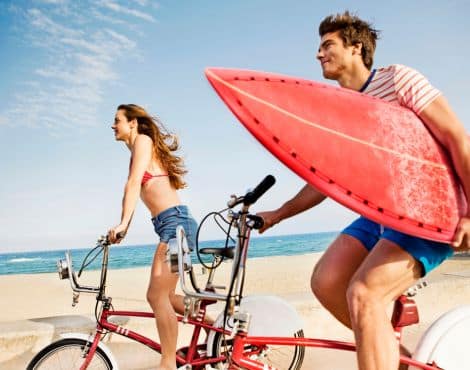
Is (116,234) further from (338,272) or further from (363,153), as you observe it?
(363,153)

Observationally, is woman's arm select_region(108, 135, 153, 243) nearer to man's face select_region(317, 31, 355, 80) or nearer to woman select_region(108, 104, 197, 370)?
woman select_region(108, 104, 197, 370)

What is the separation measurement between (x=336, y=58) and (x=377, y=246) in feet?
3.03

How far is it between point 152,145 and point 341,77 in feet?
5.61

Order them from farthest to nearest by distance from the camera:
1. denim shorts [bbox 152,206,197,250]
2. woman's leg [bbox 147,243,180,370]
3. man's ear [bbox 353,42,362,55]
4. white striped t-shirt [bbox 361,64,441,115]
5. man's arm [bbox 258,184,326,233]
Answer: denim shorts [bbox 152,206,197,250] → woman's leg [bbox 147,243,180,370] → man's arm [bbox 258,184,326,233] → man's ear [bbox 353,42,362,55] → white striped t-shirt [bbox 361,64,441,115]

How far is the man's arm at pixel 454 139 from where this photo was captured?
5.97 feet

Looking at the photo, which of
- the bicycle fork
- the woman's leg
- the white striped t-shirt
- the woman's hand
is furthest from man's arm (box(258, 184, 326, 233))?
the bicycle fork

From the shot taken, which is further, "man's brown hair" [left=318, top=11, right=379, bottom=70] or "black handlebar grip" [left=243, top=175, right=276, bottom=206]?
"man's brown hair" [left=318, top=11, right=379, bottom=70]

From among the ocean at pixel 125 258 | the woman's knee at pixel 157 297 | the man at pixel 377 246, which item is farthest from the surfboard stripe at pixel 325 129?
the ocean at pixel 125 258

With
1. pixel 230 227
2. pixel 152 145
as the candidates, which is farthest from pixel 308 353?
pixel 230 227

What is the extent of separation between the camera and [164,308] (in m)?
3.22

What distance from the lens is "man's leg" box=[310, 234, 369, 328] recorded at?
7.26 ft

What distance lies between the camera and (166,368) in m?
3.14

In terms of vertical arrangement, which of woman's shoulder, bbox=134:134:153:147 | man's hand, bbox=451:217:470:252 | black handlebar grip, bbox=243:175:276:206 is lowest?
man's hand, bbox=451:217:470:252

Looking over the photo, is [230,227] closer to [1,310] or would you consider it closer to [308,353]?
[308,353]
